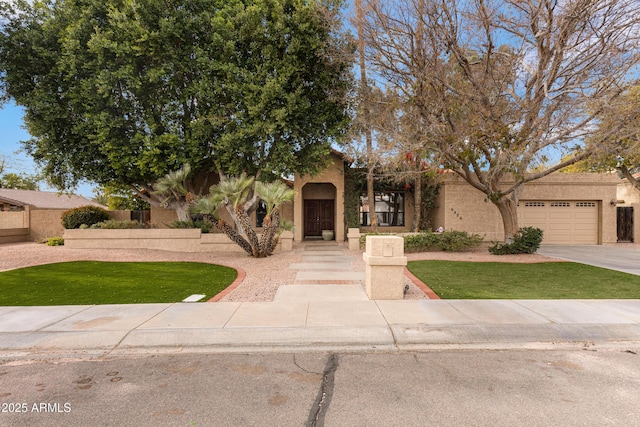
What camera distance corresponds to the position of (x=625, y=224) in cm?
1886

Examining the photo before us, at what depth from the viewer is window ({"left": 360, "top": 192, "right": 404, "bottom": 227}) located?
65.8 ft

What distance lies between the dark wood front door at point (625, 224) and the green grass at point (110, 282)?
20.7 m

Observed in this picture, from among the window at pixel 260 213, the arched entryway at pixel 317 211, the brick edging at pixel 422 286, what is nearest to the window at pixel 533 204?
the arched entryway at pixel 317 211

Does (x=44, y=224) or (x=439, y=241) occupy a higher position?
(x=44, y=224)

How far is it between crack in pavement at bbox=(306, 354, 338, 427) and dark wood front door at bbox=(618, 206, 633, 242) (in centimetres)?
2168

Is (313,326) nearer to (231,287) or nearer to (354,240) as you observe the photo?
(231,287)

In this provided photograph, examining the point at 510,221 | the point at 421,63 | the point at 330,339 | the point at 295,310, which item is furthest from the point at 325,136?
the point at 330,339

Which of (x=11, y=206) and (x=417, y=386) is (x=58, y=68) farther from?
(x=417, y=386)

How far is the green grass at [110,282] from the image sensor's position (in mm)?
7176

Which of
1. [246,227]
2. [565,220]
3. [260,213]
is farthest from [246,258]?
[565,220]

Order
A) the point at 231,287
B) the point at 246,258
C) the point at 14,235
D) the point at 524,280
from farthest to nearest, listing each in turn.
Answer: the point at 14,235 → the point at 246,258 → the point at 524,280 → the point at 231,287

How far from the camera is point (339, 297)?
7.13 meters

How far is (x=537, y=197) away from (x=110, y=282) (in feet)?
63.2

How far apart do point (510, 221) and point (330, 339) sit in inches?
493
